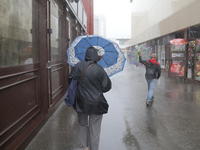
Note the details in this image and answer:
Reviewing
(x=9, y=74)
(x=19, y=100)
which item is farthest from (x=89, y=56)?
(x=19, y=100)

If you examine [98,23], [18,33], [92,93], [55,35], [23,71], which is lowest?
[92,93]

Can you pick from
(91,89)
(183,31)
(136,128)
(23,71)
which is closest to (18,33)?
(23,71)

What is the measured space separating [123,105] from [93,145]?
368 cm

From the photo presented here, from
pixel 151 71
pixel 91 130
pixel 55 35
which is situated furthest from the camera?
pixel 55 35

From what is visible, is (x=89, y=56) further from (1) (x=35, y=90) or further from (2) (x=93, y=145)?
(1) (x=35, y=90)

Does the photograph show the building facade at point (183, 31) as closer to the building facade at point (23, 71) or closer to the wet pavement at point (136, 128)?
the wet pavement at point (136, 128)

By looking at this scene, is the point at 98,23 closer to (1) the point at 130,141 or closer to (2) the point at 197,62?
(2) the point at 197,62

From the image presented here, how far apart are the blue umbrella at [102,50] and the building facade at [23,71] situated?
1.06 meters

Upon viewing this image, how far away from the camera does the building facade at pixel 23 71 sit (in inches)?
127

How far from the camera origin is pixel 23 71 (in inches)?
154

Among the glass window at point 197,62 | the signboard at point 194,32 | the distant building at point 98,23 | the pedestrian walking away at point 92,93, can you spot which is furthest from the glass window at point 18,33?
the distant building at point 98,23

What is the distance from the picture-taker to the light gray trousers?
10.4 feet

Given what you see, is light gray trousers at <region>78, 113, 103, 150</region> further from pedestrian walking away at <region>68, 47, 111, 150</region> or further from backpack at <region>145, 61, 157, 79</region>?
backpack at <region>145, 61, 157, 79</region>

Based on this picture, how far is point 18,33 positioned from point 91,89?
199 cm
